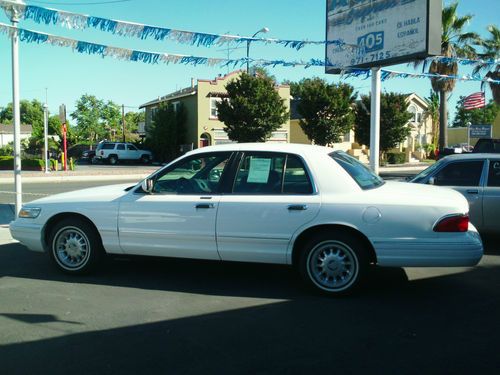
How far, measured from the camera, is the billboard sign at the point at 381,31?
1284cm

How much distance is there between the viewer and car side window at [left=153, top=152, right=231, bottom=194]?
229 inches

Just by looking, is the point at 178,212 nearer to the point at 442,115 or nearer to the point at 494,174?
the point at 494,174

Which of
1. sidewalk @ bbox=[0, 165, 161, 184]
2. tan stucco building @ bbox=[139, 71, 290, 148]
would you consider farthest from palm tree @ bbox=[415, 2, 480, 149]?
sidewalk @ bbox=[0, 165, 161, 184]

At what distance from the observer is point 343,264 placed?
5.36 meters

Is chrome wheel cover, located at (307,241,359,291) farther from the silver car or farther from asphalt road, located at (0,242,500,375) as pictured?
the silver car

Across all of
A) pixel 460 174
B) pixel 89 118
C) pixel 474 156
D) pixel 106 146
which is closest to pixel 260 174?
pixel 460 174

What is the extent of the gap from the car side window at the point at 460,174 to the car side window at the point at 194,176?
13.2 feet

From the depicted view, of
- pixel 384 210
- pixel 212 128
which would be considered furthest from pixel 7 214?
pixel 212 128

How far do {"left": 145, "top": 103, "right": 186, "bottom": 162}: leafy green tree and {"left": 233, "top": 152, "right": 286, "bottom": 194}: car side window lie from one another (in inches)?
1464

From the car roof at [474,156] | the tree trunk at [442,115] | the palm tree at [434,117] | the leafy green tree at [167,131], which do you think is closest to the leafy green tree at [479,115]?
the palm tree at [434,117]

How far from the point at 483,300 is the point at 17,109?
776 cm

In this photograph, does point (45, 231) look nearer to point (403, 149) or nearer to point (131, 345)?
point (131, 345)

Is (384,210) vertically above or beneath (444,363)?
above

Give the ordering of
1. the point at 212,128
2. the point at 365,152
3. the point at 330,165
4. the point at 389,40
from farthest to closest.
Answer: the point at 365,152 < the point at 212,128 < the point at 389,40 < the point at 330,165
